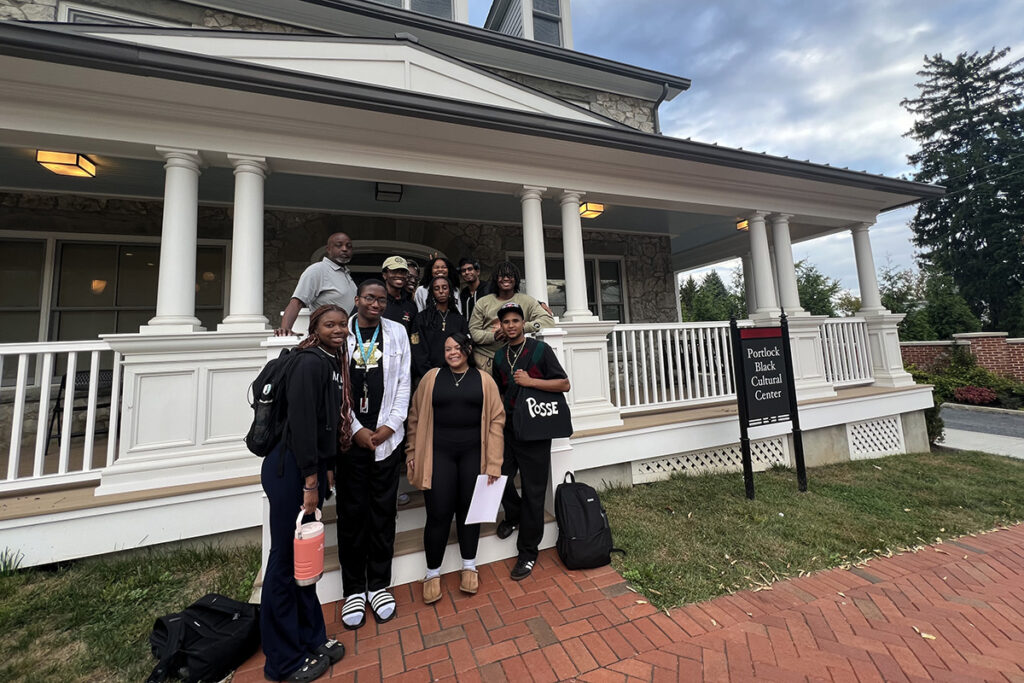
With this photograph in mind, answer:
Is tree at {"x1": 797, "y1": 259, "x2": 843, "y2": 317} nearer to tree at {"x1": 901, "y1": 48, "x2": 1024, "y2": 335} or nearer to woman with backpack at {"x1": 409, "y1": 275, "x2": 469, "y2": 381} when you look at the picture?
tree at {"x1": 901, "y1": 48, "x2": 1024, "y2": 335}

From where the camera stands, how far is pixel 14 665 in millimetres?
1782

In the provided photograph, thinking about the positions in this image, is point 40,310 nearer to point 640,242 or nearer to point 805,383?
point 640,242

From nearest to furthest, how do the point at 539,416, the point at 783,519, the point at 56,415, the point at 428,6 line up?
1. the point at 539,416
2. the point at 783,519
3. the point at 56,415
4. the point at 428,6

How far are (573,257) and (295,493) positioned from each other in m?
3.37

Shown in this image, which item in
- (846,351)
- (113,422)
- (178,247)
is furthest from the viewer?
(846,351)

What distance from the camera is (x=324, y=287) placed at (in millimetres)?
2779

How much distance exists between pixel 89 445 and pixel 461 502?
2.72 metres

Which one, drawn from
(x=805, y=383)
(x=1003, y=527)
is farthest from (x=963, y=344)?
(x=1003, y=527)

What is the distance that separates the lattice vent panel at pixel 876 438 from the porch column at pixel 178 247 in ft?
23.3

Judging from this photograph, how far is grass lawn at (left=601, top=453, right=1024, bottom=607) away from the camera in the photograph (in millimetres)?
2467

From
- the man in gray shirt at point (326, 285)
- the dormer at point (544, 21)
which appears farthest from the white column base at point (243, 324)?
the dormer at point (544, 21)

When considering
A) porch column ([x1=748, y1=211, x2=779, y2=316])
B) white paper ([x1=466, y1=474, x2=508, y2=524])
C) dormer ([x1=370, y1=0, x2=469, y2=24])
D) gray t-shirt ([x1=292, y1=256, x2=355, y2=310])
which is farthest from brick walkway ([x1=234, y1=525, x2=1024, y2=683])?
dormer ([x1=370, y1=0, x2=469, y2=24])

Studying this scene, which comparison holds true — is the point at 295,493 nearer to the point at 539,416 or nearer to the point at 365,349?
the point at 365,349

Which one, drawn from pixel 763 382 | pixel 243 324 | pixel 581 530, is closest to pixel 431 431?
pixel 581 530
